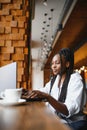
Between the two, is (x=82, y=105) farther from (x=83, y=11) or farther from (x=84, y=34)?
(x=84, y=34)

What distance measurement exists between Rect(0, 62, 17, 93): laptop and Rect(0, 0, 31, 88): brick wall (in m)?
1.22

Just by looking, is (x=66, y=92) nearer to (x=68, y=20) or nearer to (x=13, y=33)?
(x=13, y=33)

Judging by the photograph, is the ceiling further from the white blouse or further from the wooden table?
the wooden table

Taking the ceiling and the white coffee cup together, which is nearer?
the white coffee cup

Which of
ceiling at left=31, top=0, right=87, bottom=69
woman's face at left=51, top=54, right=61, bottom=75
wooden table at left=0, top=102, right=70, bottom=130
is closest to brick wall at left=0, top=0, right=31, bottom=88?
woman's face at left=51, top=54, right=61, bottom=75

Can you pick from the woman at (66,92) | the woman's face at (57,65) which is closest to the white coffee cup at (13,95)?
the woman at (66,92)

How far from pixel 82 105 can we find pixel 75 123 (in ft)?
0.49

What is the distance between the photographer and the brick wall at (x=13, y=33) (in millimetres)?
2898

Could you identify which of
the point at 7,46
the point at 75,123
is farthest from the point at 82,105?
the point at 7,46

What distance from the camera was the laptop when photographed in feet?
5.31

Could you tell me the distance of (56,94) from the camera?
6.57 ft

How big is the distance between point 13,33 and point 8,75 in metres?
1.38

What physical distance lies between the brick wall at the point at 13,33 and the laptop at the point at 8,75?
1217mm

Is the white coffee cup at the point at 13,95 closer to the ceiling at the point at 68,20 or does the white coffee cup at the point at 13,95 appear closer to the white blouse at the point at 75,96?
the white blouse at the point at 75,96
